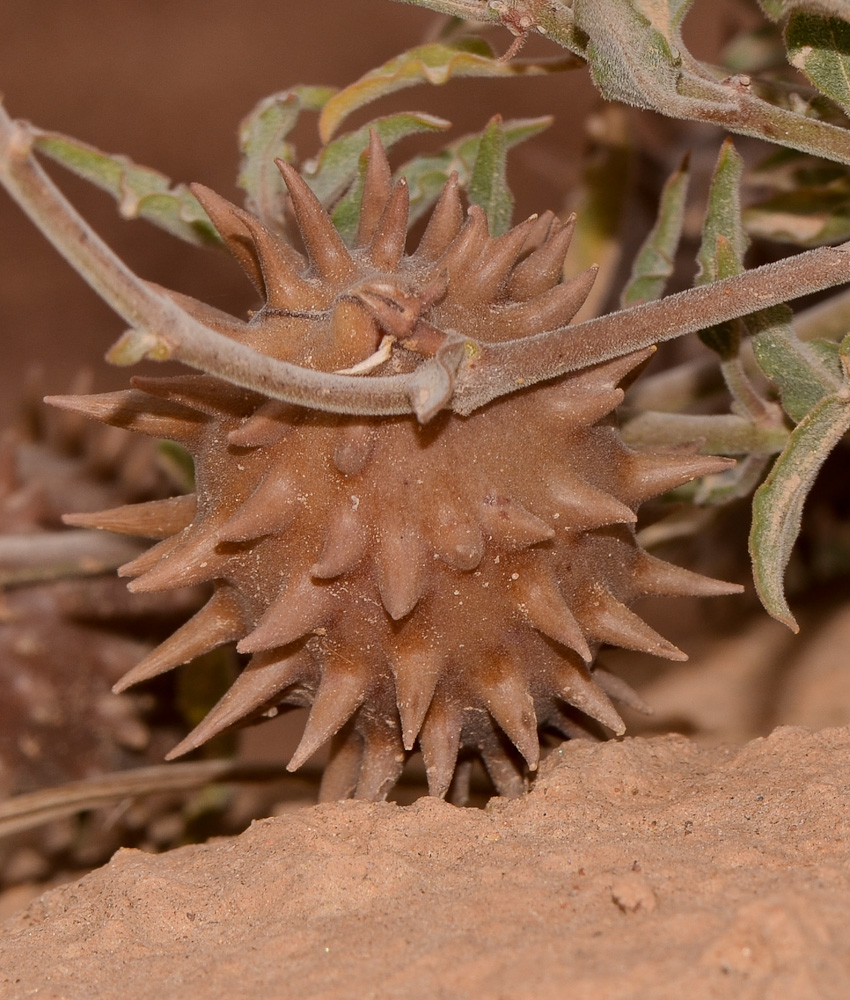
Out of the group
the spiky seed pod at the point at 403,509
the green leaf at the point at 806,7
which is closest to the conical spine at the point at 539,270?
the spiky seed pod at the point at 403,509

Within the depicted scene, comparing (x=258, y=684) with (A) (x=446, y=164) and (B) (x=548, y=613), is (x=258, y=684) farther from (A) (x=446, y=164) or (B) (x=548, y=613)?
(A) (x=446, y=164)

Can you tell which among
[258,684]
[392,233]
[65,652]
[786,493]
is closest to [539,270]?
[392,233]

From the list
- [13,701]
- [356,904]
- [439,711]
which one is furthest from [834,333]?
[13,701]

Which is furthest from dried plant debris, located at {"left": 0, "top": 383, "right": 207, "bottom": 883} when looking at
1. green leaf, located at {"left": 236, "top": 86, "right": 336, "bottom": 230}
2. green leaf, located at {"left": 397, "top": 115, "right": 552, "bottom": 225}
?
green leaf, located at {"left": 397, "top": 115, "right": 552, "bottom": 225}

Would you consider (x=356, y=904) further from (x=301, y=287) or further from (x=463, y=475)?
(x=301, y=287)

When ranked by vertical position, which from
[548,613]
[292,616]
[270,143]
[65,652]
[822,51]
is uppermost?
[270,143]

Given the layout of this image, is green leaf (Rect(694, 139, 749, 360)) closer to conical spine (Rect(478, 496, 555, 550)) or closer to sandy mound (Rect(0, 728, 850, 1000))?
conical spine (Rect(478, 496, 555, 550))
